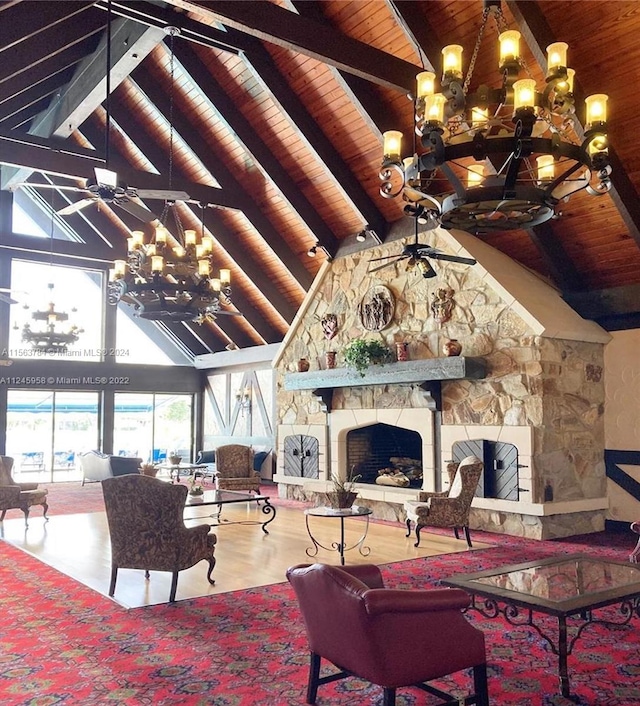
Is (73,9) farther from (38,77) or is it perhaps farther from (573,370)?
(573,370)

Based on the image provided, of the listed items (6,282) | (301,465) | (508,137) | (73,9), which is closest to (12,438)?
(6,282)

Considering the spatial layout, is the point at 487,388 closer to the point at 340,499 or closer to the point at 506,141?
the point at 340,499

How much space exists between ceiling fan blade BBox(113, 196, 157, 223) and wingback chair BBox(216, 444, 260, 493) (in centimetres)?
470

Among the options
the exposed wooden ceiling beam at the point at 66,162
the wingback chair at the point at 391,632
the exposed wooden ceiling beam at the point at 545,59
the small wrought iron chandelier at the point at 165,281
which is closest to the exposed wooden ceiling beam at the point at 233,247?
the exposed wooden ceiling beam at the point at 66,162

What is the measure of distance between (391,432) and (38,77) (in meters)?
7.21

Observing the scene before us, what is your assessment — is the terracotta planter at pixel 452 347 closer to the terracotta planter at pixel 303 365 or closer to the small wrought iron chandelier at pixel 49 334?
the terracotta planter at pixel 303 365

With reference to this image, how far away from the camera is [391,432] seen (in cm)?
1104

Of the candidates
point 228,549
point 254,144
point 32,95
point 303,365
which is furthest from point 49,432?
point 228,549

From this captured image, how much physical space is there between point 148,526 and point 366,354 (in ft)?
15.9

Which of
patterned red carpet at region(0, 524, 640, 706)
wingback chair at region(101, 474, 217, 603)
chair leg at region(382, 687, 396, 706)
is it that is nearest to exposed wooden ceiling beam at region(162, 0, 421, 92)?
wingback chair at region(101, 474, 217, 603)

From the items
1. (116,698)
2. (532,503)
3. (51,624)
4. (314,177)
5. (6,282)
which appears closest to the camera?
(116,698)

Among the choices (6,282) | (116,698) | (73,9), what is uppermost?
(73,9)

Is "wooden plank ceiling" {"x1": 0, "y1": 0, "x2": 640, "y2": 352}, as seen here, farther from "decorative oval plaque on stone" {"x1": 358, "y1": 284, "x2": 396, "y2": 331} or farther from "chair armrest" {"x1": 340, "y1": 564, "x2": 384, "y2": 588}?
"chair armrest" {"x1": 340, "y1": 564, "x2": 384, "y2": 588}

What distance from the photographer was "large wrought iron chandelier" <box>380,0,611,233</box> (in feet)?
12.1
